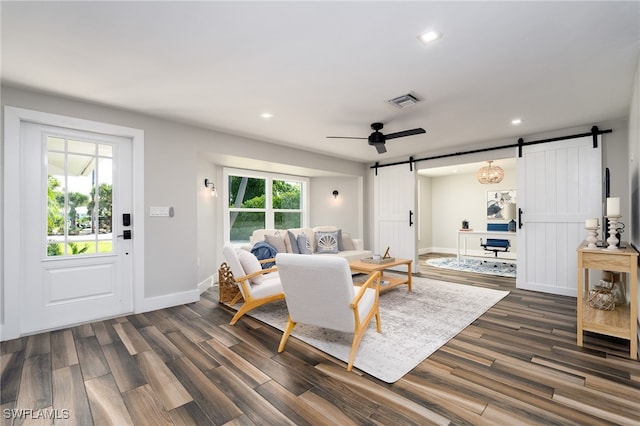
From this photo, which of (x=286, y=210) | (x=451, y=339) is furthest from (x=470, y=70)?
(x=286, y=210)

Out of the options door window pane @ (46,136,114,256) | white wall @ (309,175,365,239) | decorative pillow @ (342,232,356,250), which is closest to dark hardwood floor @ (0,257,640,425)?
door window pane @ (46,136,114,256)

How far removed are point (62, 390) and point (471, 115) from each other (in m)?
4.83

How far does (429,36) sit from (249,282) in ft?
9.69

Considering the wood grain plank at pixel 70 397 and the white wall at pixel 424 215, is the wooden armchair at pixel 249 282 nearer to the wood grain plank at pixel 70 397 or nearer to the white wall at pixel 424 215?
the wood grain plank at pixel 70 397

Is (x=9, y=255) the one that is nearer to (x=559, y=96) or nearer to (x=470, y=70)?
(x=470, y=70)

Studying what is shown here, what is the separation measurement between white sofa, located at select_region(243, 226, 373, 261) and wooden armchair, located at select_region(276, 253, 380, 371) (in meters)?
2.27

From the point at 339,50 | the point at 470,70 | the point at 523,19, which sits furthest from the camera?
the point at 470,70

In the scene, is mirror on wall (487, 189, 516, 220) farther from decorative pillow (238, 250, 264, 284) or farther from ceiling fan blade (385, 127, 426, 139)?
decorative pillow (238, 250, 264, 284)

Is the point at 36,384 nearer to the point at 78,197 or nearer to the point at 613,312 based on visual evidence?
the point at 78,197

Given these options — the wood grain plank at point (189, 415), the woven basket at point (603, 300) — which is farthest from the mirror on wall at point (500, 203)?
the wood grain plank at point (189, 415)

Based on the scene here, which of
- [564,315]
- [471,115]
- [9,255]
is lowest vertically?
[564,315]

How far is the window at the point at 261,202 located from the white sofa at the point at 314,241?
496mm

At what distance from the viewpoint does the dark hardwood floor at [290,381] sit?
1.72 metres

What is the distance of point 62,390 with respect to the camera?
6.51 feet
